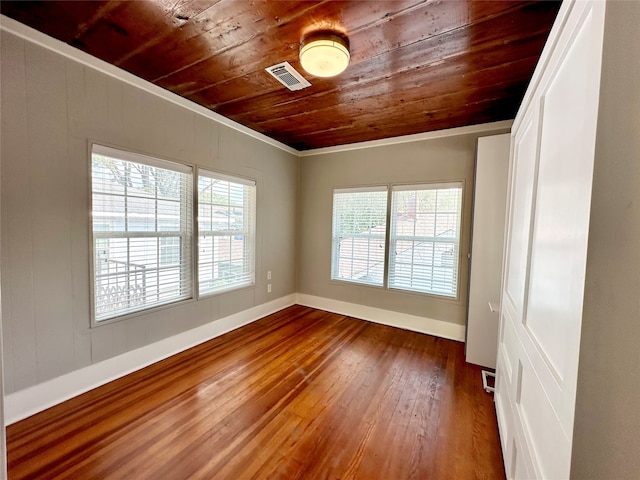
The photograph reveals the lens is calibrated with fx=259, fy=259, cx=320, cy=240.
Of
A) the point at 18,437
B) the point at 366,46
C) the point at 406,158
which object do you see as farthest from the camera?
the point at 406,158

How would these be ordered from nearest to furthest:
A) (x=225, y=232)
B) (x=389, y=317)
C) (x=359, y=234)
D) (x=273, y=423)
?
(x=273, y=423) → (x=225, y=232) → (x=389, y=317) → (x=359, y=234)

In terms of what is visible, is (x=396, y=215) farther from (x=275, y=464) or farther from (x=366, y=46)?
(x=275, y=464)

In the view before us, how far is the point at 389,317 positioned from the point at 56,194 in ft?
11.7

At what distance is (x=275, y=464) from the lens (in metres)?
1.45

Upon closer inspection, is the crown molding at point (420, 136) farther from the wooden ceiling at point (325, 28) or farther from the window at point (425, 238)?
the window at point (425, 238)

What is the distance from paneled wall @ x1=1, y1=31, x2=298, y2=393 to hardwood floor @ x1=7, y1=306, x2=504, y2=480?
1.25 feet

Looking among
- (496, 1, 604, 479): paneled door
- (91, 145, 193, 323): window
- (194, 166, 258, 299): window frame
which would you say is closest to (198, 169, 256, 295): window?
(194, 166, 258, 299): window frame

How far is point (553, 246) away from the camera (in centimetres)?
95

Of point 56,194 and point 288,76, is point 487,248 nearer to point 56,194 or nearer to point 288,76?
point 288,76

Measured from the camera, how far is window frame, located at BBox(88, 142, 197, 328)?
2.00 metres

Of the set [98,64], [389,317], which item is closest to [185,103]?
[98,64]

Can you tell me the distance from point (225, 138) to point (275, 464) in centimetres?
300

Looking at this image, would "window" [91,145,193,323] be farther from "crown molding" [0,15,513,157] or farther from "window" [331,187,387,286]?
"window" [331,187,387,286]

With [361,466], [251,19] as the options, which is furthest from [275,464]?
[251,19]
